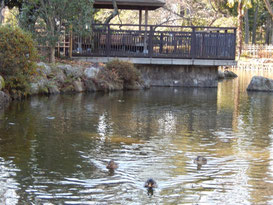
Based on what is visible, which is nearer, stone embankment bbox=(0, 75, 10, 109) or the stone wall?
stone embankment bbox=(0, 75, 10, 109)

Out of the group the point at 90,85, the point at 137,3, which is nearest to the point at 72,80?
the point at 90,85

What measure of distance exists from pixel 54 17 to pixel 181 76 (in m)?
6.17

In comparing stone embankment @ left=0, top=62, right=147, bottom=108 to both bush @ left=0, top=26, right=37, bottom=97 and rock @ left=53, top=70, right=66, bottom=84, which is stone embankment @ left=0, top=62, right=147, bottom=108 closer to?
rock @ left=53, top=70, right=66, bottom=84

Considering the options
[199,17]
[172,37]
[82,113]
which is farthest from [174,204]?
[199,17]

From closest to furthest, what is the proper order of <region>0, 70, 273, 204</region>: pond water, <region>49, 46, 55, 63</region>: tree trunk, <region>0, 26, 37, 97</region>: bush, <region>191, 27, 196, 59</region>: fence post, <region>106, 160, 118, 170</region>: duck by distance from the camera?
<region>0, 70, 273, 204</region>: pond water → <region>106, 160, 118, 170</region>: duck → <region>0, 26, 37, 97</region>: bush → <region>49, 46, 55, 63</region>: tree trunk → <region>191, 27, 196, 59</region>: fence post

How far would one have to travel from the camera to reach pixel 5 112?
1199cm

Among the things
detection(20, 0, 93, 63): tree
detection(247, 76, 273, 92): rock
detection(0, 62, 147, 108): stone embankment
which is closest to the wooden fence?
detection(247, 76, 273, 92): rock

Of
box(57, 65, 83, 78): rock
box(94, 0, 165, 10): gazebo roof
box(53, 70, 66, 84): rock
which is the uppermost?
box(94, 0, 165, 10): gazebo roof

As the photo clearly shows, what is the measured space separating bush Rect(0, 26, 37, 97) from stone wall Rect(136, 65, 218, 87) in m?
7.54

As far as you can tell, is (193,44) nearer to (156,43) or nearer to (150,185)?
(156,43)

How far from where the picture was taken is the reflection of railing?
20.2 m

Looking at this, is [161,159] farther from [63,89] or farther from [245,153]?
[63,89]

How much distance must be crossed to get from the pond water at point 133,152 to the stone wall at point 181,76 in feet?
20.2

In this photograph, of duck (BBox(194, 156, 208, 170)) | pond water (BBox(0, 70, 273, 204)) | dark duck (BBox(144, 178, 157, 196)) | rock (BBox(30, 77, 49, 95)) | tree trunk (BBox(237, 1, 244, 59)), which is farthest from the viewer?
tree trunk (BBox(237, 1, 244, 59))
